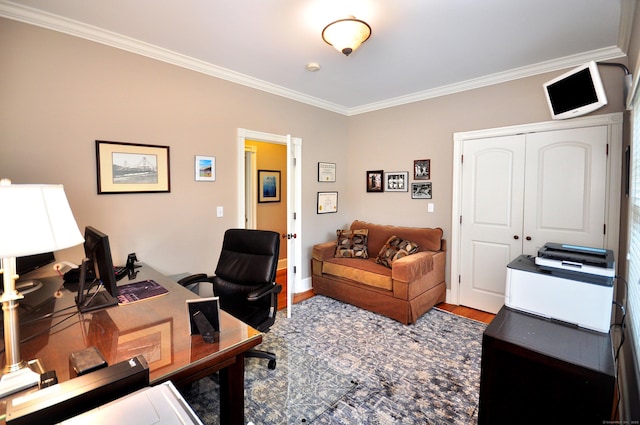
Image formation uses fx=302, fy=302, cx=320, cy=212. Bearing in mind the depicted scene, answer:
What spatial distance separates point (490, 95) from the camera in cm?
338

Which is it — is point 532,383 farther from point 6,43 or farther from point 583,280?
point 6,43

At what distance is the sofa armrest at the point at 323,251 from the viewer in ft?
13.0

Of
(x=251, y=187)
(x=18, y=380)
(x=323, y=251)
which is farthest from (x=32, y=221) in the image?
(x=251, y=187)

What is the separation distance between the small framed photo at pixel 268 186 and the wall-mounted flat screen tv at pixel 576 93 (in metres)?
3.89

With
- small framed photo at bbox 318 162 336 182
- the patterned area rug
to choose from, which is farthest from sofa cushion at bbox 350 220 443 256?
the patterned area rug

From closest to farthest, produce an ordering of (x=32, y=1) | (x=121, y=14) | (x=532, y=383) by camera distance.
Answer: (x=532, y=383) → (x=32, y=1) → (x=121, y=14)

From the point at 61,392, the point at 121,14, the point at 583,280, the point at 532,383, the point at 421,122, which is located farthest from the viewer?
the point at 421,122

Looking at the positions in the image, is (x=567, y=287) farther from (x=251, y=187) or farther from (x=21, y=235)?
(x=251, y=187)

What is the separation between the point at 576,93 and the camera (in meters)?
2.62

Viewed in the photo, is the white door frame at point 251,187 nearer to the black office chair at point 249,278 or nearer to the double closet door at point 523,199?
the black office chair at point 249,278

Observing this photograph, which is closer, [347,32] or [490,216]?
[347,32]

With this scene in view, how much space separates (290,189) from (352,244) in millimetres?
1258

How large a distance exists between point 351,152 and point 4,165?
3.82 metres

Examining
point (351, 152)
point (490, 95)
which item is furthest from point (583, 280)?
point (351, 152)
